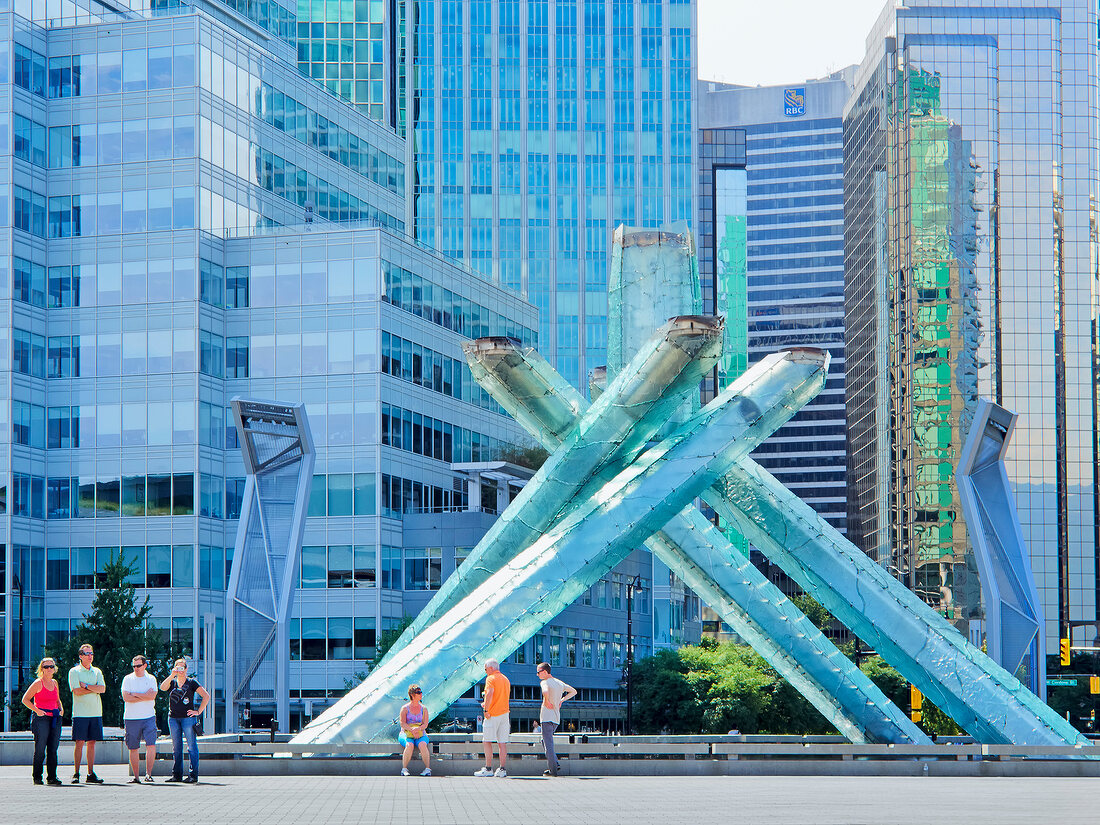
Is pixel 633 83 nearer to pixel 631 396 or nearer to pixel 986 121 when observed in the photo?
pixel 986 121

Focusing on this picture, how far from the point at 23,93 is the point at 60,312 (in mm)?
9184

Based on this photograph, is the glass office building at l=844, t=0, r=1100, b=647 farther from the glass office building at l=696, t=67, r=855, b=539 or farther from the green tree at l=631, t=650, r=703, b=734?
the green tree at l=631, t=650, r=703, b=734

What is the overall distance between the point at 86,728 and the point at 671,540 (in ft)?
43.8

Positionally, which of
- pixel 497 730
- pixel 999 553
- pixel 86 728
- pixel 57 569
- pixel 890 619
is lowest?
pixel 57 569

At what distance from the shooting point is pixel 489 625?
2459cm

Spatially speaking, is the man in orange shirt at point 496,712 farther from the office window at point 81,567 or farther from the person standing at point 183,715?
the office window at point 81,567

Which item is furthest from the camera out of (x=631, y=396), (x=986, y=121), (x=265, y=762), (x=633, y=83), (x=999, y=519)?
(x=986, y=121)

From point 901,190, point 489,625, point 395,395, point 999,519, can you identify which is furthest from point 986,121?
point 489,625

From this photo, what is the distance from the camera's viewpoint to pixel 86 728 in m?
19.2

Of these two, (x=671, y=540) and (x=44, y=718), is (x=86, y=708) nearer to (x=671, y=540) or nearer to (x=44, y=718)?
(x=44, y=718)

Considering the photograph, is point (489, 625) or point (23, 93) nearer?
point (489, 625)

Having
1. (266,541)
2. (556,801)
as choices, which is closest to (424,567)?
(266,541)

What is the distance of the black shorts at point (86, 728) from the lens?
19.2 metres

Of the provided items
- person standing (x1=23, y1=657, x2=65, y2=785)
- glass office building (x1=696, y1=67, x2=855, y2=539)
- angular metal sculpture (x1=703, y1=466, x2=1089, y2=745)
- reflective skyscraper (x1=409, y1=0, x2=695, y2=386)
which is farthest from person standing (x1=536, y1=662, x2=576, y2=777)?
glass office building (x1=696, y1=67, x2=855, y2=539)
